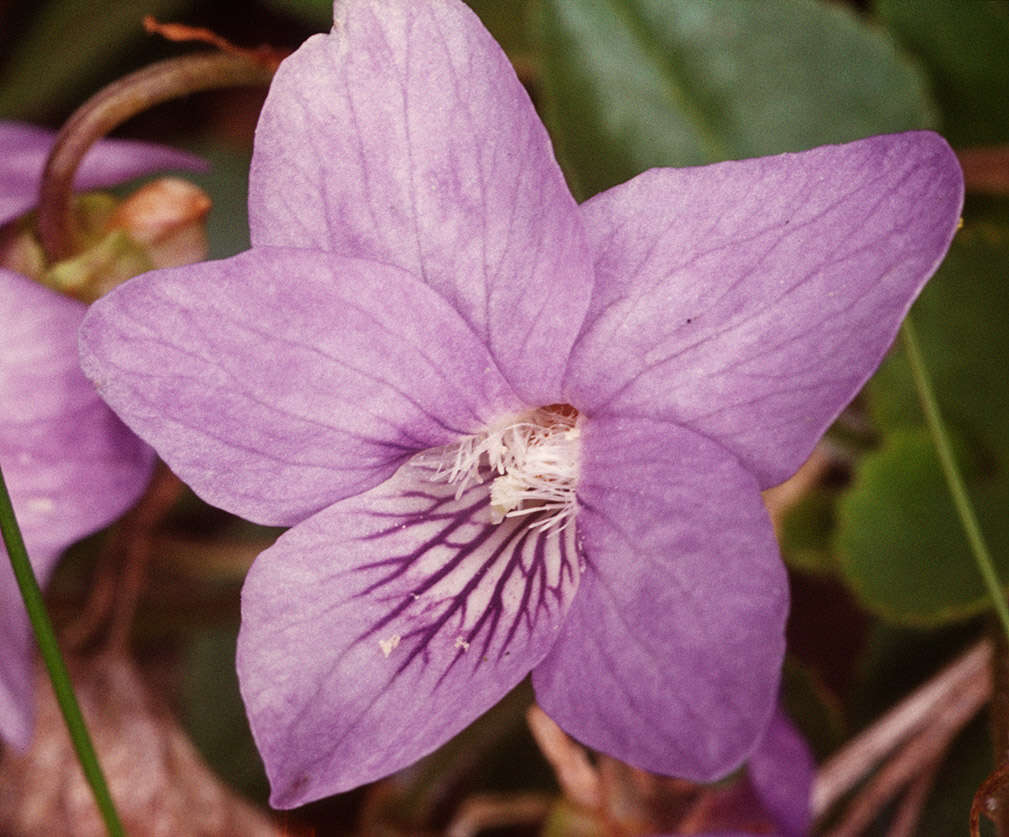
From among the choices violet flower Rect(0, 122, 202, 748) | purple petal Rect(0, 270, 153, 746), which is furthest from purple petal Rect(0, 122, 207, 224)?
purple petal Rect(0, 270, 153, 746)

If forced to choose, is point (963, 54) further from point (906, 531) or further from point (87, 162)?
point (87, 162)

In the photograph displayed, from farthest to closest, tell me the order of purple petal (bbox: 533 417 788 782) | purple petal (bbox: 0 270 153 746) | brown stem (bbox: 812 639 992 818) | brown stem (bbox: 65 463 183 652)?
brown stem (bbox: 65 463 183 652)
brown stem (bbox: 812 639 992 818)
purple petal (bbox: 0 270 153 746)
purple petal (bbox: 533 417 788 782)

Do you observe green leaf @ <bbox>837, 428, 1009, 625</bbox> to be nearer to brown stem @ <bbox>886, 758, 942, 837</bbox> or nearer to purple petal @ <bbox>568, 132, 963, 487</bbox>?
brown stem @ <bbox>886, 758, 942, 837</bbox>

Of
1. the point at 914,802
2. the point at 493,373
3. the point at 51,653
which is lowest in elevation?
the point at 914,802

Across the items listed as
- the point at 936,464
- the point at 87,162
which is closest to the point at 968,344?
the point at 936,464

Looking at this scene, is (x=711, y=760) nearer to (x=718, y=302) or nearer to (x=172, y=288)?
(x=718, y=302)

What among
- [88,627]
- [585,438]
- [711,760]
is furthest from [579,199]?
[88,627]

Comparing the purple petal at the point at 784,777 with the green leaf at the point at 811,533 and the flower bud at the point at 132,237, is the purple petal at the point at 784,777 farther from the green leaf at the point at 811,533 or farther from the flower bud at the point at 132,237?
the flower bud at the point at 132,237
